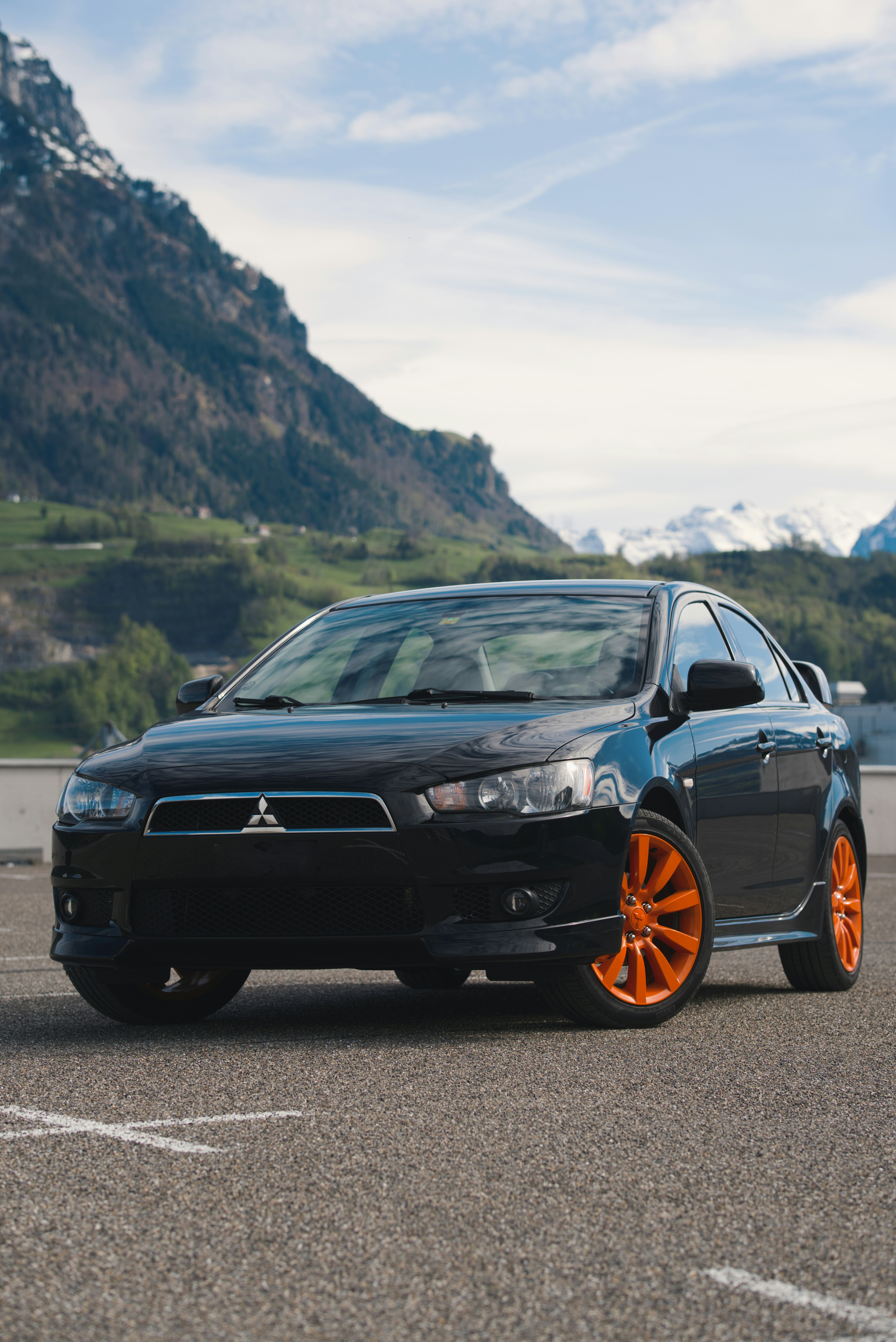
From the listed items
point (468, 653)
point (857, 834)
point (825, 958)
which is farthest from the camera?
point (857, 834)

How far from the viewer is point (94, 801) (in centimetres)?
548

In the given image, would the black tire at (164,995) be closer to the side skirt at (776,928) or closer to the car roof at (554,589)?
the car roof at (554,589)

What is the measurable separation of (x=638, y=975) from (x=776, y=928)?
3.92ft

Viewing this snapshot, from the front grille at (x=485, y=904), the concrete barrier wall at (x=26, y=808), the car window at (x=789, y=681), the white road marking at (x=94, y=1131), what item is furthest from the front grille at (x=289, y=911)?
the concrete barrier wall at (x=26, y=808)

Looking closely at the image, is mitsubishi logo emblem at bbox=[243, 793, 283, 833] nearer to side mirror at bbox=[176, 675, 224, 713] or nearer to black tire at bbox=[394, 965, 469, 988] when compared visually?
side mirror at bbox=[176, 675, 224, 713]

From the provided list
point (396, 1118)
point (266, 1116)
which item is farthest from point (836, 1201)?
point (266, 1116)

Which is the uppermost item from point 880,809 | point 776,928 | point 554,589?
point 554,589

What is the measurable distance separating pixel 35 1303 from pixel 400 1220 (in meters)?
0.76

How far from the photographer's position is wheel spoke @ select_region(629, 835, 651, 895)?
538 centimetres

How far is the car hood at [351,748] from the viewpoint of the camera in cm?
510

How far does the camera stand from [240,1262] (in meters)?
2.93

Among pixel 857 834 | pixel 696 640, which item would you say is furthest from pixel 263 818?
pixel 857 834

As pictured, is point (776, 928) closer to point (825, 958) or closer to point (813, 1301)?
point (825, 958)

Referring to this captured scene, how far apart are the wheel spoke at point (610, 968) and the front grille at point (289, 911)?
27.5 inches
